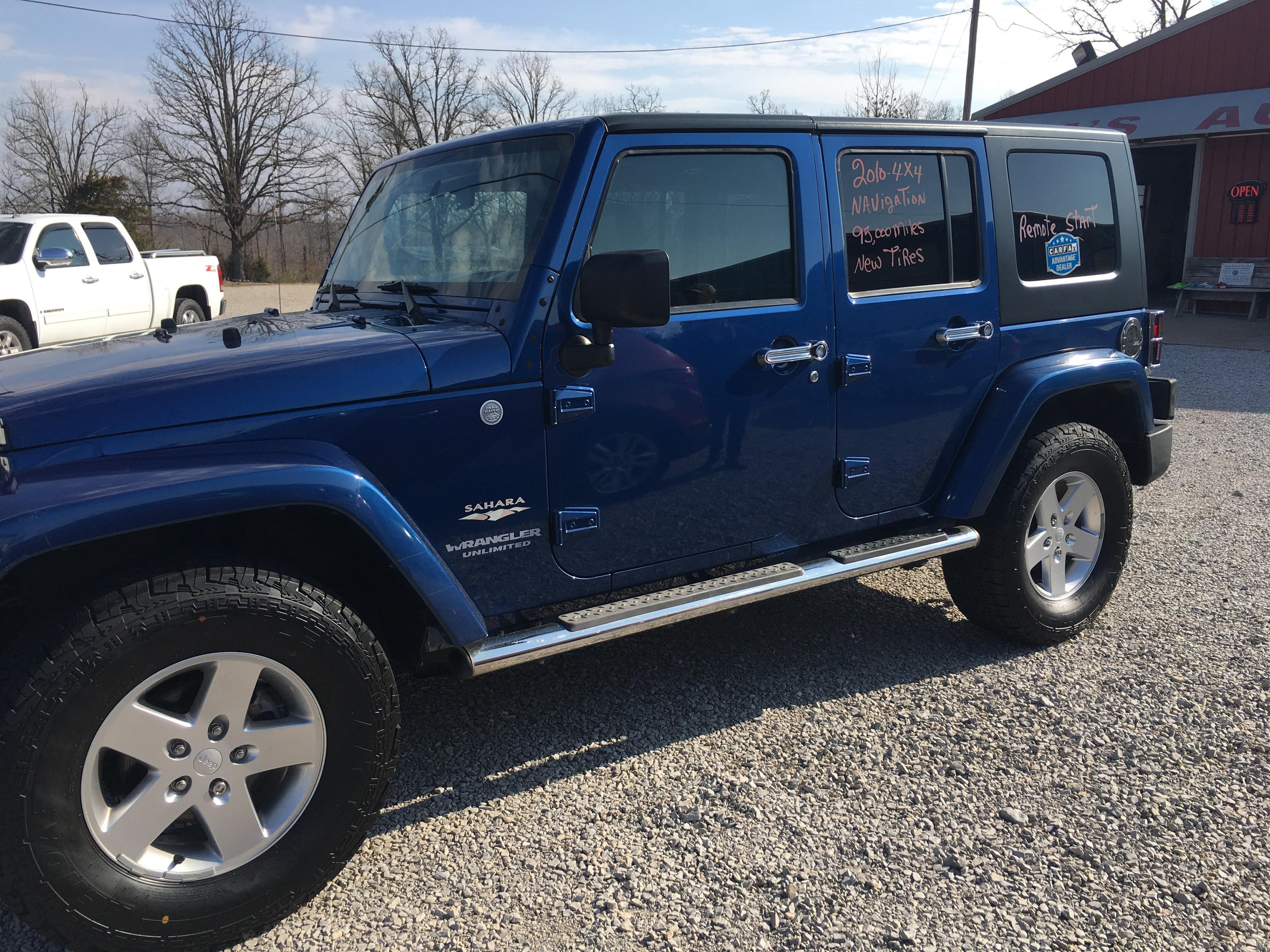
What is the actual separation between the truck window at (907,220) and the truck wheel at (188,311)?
1241 centimetres

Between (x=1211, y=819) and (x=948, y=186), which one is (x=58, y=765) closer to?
(x=1211, y=819)

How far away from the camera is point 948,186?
354 cm

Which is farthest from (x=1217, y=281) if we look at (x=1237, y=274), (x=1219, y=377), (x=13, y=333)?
(x=13, y=333)

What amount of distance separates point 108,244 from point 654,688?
38.1 ft

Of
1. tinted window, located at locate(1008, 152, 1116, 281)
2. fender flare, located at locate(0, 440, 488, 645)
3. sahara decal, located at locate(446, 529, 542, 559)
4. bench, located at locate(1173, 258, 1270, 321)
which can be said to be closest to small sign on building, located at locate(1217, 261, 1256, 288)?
bench, located at locate(1173, 258, 1270, 321)

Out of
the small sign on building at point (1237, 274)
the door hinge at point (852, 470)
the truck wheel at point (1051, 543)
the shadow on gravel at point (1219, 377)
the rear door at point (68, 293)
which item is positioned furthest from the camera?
the small sign on building at point (1237, 274)

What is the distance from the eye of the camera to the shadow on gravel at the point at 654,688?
303 centimetres

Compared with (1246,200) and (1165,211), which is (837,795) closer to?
(1246,200)

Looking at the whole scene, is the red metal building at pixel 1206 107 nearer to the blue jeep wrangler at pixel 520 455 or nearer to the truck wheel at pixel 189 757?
the blue jeep wrangler at pixel 520 455

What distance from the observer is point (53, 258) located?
10.1 metres

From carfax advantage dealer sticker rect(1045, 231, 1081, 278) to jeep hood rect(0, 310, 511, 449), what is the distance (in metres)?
2.41

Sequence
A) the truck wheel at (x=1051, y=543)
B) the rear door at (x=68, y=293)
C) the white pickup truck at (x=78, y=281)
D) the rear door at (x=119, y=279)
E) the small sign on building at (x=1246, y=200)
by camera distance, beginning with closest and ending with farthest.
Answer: the truck wheel at (x=1051, y=543) → the white pickup truck at (x=78, y=281) → the rear door at (x=68, y=293) → the rear door at (x=119, y=279) → the small sign on building at (x=1246, y=200)

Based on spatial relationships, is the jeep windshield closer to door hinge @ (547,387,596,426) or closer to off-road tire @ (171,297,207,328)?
door hinge @ (547,387,596,426)

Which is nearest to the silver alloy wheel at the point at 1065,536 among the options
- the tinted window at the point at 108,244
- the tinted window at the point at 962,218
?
the tinted window at the point at 962,218
